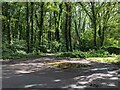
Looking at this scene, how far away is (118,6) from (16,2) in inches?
524

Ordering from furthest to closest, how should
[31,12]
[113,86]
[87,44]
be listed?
1. [87,44]
2. [31,12]
3. [113,86]

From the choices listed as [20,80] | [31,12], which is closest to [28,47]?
[31,12]

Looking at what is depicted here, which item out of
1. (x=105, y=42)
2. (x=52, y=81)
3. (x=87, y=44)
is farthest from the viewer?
(x=105, y=42)

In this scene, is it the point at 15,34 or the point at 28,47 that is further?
the point at 15,34

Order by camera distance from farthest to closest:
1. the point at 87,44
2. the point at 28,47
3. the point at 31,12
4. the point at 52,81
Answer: the point at 87,44 → the point at 31,12 → the point at 28,47 → the point at 52,81

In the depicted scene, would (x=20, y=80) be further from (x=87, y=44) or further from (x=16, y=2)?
(x=87, y=44)

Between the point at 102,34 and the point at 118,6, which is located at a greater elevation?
the point at 118,6

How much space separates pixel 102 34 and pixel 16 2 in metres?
14.2

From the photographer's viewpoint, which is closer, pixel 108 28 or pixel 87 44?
pixel 87 44

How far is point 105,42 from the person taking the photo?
142 ft

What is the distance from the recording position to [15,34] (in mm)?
44625

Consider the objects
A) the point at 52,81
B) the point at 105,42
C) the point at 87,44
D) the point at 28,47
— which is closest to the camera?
the point at 52,81

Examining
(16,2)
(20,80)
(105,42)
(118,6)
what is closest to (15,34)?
(16,2)

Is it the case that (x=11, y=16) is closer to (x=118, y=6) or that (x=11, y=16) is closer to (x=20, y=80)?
(x=118, y=6)
